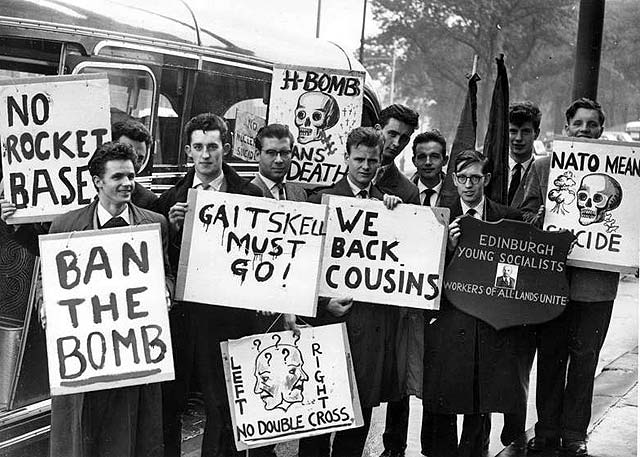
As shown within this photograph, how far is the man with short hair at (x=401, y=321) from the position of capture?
5066 millimetres

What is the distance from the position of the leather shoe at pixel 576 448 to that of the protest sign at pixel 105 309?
2.79m

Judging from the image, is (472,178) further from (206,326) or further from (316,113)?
(206,326)

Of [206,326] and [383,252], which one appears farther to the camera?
[383,252]

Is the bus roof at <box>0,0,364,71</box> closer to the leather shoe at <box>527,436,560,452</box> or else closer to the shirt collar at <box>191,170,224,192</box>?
the shirt collar at <box>191,170,224,192</box>

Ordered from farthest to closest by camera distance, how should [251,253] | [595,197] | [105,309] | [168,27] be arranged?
1. [168,27]
2. [595,197]
3. [251,253]
4. [105,309]

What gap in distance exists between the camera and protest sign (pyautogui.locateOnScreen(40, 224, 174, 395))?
13.0 feet

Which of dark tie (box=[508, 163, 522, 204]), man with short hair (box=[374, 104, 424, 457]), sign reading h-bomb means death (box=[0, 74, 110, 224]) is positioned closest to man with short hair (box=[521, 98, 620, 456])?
dark tie (box=[508, 163, 522, 204])

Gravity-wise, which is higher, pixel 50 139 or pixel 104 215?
pixel 50 139

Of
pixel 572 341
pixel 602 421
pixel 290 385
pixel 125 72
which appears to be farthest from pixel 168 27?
pixel 602 421

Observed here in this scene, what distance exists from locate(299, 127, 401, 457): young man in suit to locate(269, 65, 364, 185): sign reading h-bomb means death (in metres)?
1.22

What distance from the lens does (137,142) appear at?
16.2 ft

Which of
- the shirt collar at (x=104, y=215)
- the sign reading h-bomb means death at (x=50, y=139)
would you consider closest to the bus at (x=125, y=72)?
the sign reading h-bomb means death at (x=50, y=139)

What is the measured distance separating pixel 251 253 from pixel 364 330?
33.5 inches

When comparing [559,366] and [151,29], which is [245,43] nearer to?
[151,29]
